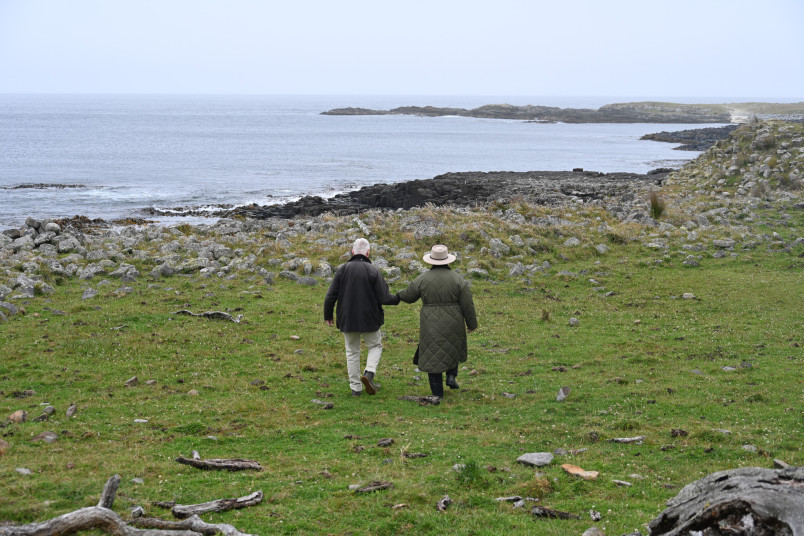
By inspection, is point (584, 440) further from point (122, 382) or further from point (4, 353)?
point (4, 353)

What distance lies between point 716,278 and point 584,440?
15.8 m

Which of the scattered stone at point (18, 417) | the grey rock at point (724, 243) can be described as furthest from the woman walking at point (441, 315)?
the grey rock at point (724, 243)

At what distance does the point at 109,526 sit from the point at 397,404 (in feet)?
22.6

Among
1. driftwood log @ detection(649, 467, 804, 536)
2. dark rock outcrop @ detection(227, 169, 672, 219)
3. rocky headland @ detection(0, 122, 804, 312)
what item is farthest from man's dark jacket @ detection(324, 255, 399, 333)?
dark rock outcrop @ detection(227, 169, 672, 219)

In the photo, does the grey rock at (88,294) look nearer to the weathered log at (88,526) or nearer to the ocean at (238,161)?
the weathered log at (88,526)

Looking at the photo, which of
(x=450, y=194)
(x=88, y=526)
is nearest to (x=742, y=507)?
(x=88, y=526)

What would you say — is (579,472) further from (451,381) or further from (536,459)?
(451,381)

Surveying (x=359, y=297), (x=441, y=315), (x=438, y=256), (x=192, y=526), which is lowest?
(x=192, y=526)

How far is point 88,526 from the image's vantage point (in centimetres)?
648

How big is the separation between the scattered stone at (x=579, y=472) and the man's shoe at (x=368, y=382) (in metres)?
4.96

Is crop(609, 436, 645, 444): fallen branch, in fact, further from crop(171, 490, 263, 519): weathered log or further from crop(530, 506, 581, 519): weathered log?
crop(171, 490, 263, 519): weathered log

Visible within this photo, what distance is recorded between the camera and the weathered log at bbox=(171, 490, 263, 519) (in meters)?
7.19

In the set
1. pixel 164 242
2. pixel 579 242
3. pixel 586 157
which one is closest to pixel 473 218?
pixel 579 242

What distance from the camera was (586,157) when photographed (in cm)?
10569
